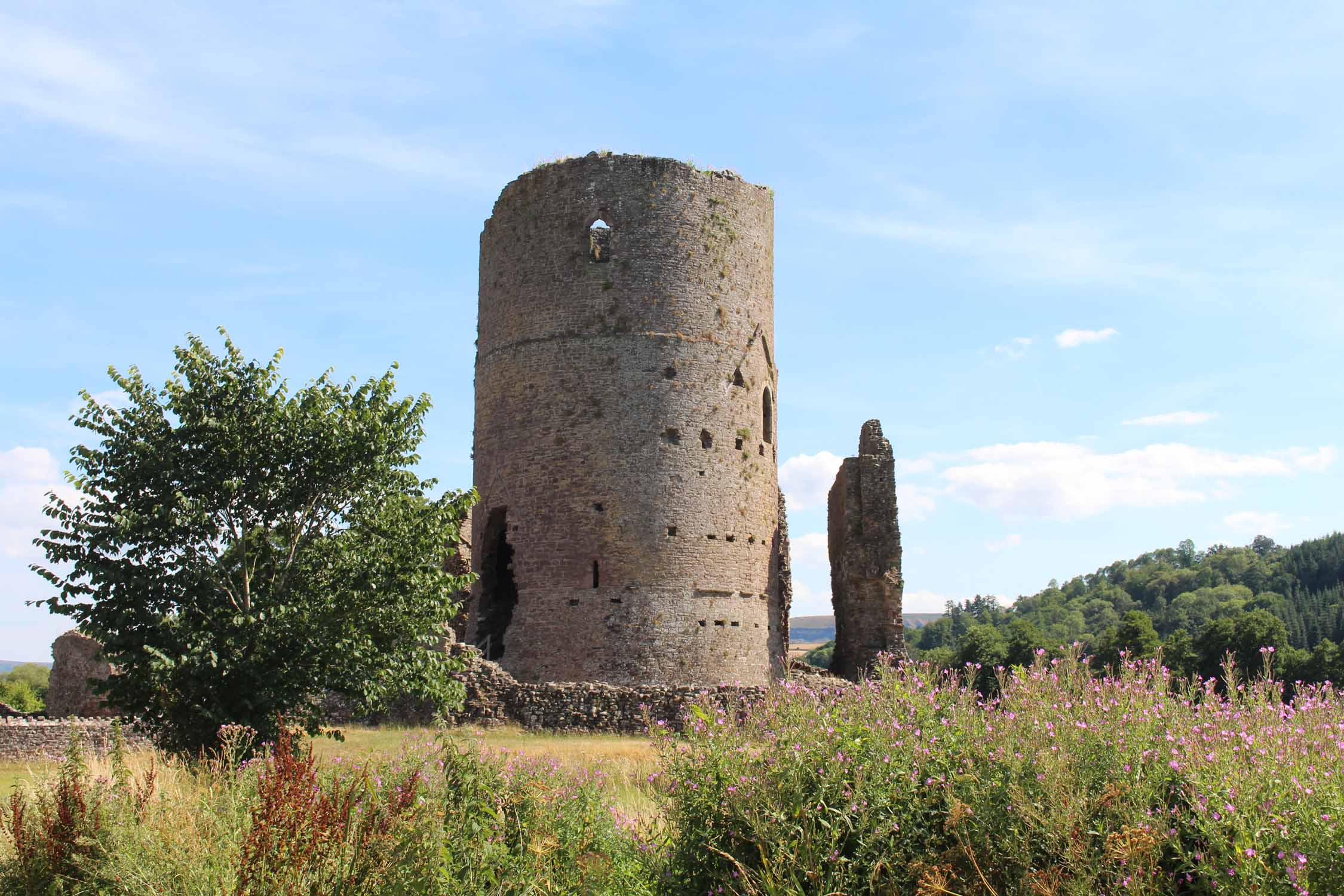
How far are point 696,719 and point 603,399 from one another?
14.6 meters

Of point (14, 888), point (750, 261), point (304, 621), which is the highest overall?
point (750, 261)

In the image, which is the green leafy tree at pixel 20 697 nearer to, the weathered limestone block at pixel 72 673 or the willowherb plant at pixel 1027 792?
the weathered limestone block at pixel 72 673

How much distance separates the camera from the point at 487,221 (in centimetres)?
2602

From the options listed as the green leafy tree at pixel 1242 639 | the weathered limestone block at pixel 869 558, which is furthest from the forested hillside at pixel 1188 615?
the weathered limestone block at pixel 869 558

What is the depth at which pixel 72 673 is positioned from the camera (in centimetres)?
2355

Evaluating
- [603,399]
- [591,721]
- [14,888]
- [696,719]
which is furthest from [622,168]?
[14,888]

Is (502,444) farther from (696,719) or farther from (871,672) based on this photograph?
(696,719)

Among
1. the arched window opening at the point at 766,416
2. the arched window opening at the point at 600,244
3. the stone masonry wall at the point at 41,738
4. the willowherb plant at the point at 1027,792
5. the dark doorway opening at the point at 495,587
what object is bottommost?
the stone masonry wall at the point at 41,738

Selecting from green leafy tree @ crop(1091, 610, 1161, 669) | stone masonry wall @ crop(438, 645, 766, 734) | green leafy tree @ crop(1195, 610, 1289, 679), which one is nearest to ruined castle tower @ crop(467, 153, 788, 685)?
stone masonry wall @ crop(438, 645, 766, 734)

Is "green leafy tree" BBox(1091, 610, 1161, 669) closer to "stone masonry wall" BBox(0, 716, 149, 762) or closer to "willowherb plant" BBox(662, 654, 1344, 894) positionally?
"stone masonry wall" BBox(0, 716, 149, 762)

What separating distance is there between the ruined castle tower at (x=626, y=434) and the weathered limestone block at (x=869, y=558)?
7.43 ft

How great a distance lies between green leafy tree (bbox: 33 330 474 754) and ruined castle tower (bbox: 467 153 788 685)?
8.39 metres

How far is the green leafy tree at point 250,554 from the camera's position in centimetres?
1359

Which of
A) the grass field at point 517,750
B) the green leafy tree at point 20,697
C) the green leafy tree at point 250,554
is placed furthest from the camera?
the green leafy tree at point 20,697
